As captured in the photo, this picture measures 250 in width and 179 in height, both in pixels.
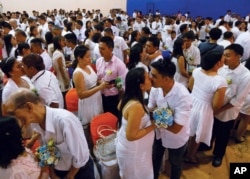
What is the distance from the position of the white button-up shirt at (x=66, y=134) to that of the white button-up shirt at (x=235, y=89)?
1829 mm

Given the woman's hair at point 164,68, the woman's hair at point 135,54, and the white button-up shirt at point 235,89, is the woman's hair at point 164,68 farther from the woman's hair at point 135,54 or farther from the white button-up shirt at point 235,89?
the woman's hair at point 135,54

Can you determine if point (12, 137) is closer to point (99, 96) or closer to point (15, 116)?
point (15, 116)

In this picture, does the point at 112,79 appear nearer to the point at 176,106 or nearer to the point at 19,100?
the point at 176,106

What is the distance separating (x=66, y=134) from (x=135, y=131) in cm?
53

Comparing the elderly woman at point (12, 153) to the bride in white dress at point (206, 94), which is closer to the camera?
the elderly woman at point (12, 153)

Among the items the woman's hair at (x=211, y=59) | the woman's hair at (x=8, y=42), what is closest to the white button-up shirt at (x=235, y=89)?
the woman's hair at (x=211, y=59)

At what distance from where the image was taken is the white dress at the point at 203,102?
8.22 feet

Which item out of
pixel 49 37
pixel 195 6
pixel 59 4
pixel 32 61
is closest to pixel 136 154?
pixel 32 61

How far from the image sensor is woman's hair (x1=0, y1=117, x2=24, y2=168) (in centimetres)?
134

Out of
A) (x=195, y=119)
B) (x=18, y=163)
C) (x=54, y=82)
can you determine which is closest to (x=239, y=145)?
(x=195, y=119)

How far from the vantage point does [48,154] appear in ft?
5.29

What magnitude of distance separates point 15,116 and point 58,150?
0.39 m

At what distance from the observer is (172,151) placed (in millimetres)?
2367

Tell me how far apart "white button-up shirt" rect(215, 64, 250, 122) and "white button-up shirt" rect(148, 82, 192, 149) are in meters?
0.79
